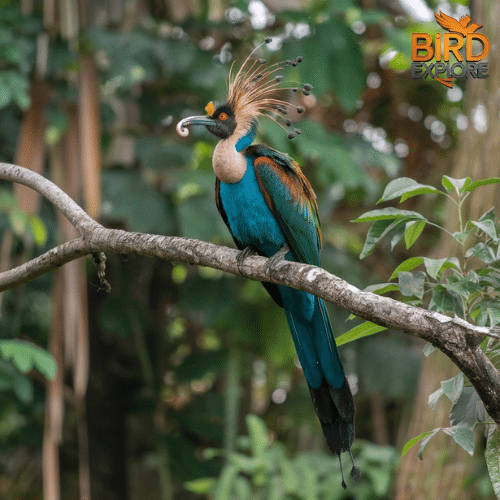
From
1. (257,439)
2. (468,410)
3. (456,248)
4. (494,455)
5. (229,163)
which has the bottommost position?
(494,455)

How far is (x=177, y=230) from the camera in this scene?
3.95 metres

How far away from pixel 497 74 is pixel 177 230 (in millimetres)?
2051

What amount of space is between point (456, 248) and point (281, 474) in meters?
1.76

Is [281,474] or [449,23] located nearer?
[449,23]

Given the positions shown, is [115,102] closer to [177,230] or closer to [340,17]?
[177,230]

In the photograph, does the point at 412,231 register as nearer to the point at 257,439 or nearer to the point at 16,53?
the point at 257,439

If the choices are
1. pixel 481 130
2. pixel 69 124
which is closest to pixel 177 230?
pixel 69 124

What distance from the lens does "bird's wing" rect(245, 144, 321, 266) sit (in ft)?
7.84

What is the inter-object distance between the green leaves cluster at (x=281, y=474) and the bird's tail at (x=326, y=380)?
1.59 m

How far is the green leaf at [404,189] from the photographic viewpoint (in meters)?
1.57

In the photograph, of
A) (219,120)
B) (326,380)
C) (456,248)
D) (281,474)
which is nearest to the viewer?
(326,380)

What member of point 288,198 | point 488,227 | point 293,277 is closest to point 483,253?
point 488,227

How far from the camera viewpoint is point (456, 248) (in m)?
3.26

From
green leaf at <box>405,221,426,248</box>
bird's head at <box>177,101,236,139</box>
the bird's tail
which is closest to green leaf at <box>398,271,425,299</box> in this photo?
green leaf at <box>405,221,426,248</box>
